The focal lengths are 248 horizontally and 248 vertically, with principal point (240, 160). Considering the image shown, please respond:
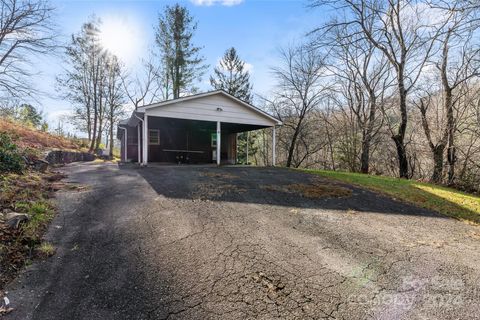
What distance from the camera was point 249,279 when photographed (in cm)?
266

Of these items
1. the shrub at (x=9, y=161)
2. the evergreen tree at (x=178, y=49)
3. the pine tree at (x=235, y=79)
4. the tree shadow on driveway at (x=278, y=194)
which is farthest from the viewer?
the pine tree at (x=235, y=79)

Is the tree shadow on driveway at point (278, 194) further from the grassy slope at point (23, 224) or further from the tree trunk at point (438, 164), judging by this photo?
the tree trunk at point (438, 164)

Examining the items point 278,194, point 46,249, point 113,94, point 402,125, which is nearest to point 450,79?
point 402,125

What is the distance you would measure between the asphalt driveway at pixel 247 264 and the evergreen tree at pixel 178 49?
1972cm

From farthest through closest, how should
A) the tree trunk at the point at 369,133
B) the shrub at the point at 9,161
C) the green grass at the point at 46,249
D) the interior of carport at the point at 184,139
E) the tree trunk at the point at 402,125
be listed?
the tree trunk at the point at 369,133 < the interior of carport at the point at 184,139 < the tree trunk at the point at 402,125 < the shrub at the point at 9,161 < the green grass at the point at 46,249

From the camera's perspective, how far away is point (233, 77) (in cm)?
2581

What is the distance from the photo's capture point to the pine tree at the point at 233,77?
25500 millimetres

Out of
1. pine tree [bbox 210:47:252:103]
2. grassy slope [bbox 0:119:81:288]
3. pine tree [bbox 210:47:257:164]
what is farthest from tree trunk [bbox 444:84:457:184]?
pine tree [bbox 210:47:252:103]

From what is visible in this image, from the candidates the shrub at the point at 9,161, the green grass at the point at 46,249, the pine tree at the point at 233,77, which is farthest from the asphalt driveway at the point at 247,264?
the pine tree at the point at 233,77

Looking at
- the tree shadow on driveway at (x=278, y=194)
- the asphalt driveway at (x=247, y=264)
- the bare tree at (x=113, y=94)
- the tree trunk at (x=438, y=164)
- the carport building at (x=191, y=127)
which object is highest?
the bare tree at (x=113, y=94)

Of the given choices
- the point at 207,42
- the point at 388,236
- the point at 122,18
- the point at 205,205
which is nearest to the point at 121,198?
the point at 205,205

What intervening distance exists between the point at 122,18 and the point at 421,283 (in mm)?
13741

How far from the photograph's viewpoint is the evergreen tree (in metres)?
22.5

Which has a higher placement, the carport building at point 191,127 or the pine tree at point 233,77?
the pine tree at point 233,77
